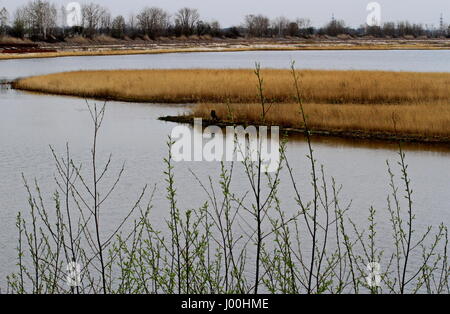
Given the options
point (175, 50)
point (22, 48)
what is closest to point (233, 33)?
point (175, 50)

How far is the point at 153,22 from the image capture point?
138500 millimetres

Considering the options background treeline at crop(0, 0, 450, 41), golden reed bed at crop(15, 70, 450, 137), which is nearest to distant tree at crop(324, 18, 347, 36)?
background treeline at crop(0, 0, 450, 41)

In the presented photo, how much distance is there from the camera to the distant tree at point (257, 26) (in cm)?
14675

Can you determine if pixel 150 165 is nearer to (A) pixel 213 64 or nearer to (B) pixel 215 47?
(A) pixel 213 64

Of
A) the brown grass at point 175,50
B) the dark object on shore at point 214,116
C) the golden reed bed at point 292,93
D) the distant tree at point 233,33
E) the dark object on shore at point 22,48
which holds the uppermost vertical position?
the distant tree at point 233,33

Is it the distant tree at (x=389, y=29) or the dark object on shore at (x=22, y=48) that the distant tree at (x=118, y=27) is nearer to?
the dark object on shore at (x=22, y=48)

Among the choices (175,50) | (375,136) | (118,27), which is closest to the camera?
(375,136)

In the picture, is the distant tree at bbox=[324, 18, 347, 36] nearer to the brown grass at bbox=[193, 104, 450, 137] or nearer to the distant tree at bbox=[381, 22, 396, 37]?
the distant tree at bbox=[381, 22, 396, 37]

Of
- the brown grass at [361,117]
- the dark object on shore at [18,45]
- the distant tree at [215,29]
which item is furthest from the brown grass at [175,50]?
the brown grass at [361,117]

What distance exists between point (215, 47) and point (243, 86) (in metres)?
87.6

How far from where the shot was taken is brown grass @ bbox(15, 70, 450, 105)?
102 feet

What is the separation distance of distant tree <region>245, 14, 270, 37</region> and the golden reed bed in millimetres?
104128

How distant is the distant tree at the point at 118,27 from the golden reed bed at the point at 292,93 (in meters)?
82.4
